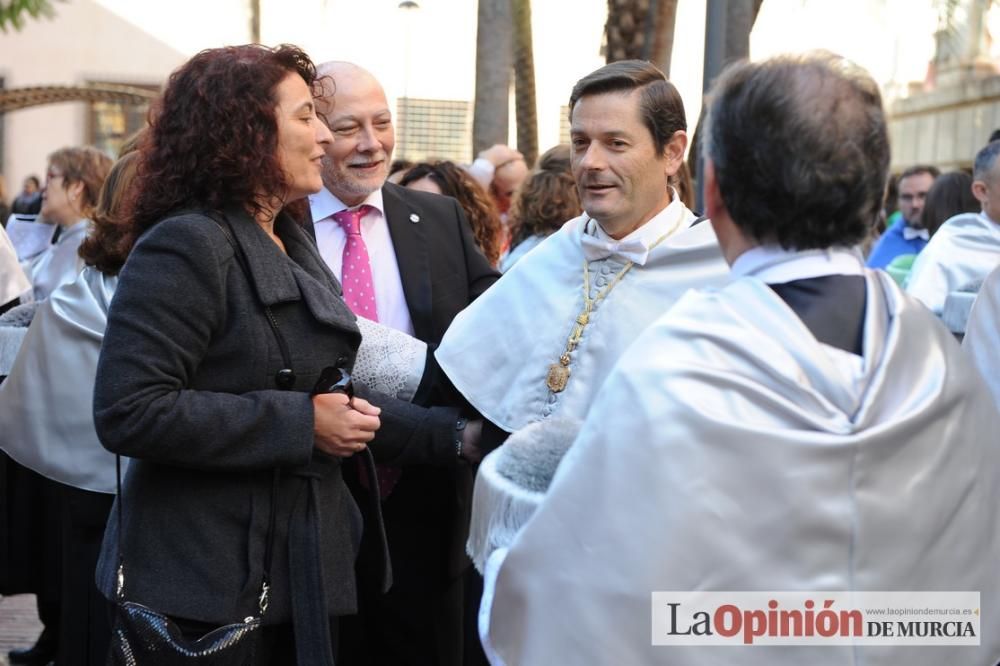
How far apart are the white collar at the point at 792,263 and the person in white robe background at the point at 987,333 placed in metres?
2.05

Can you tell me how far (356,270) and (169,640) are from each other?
1.63 m

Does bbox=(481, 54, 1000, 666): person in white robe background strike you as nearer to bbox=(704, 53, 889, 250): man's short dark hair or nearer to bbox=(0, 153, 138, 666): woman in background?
bbox=(704, 53, 889, 250): man's short dark hair

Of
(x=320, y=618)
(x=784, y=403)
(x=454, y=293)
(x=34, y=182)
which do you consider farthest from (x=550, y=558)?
(x=34, y=182)

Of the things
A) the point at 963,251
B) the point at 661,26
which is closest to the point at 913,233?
the point at 661,26

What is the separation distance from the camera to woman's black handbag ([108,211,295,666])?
2701 millimetres

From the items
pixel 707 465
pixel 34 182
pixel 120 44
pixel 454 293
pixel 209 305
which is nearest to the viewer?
pixel 707 465

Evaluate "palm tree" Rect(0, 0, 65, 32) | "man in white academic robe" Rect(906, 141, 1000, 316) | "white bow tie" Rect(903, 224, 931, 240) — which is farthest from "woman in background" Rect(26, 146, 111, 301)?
"palm tree" Rect(0, 0, 65, 32)

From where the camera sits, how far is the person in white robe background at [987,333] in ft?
13.1

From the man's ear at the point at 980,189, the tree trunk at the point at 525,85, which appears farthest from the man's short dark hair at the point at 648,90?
the tree trunk at the point at 525,85

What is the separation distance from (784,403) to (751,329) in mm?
121

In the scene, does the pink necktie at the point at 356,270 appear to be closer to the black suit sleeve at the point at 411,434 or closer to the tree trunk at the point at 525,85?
the black suit sleeve at the point at 411,434

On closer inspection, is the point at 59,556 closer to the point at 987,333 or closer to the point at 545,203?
the point at 545,203

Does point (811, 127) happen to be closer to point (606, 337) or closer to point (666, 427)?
point (666, 427)

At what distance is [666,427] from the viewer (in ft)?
6.34
